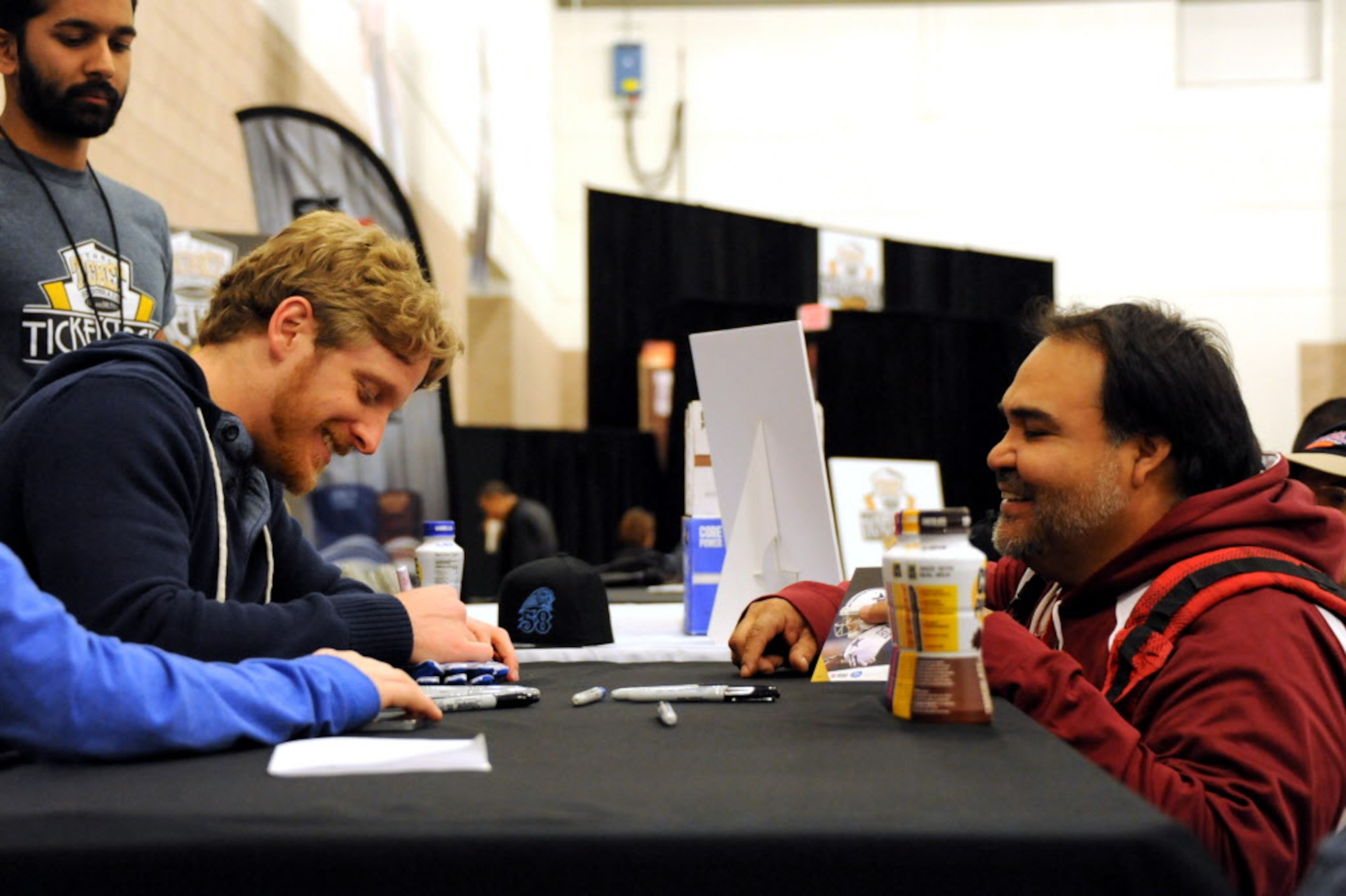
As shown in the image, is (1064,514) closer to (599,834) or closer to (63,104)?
(599,834)

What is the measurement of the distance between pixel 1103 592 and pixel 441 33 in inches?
227

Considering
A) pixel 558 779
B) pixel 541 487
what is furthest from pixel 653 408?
pixel 558 779

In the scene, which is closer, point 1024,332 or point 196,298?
point 1024,332

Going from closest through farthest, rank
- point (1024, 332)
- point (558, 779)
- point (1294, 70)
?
point (558, 779), point (1024, 332), point (1294, 70)

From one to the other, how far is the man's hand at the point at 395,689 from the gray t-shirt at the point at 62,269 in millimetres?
1162

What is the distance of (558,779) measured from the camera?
0.78m

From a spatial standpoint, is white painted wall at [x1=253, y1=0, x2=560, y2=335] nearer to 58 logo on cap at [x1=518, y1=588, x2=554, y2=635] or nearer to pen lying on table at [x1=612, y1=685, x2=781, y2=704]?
58 logo on cap at [x1=518, y1=588, x2=554, y2=635]

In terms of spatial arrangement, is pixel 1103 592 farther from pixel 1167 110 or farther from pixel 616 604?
pixel 1167 110

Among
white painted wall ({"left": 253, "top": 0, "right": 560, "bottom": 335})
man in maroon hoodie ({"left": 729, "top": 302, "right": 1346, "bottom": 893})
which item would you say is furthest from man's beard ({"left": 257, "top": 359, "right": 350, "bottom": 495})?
white painted wall ({"left": 253, "top": 0, "right": 560, "bottom": 335})

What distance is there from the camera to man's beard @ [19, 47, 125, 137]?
199 cm

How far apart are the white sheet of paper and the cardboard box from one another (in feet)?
3.17

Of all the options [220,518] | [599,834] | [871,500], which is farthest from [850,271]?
[599,834]

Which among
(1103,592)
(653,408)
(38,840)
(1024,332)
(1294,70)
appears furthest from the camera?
(1294,70)

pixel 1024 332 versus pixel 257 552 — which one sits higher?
pixel 1024 332
